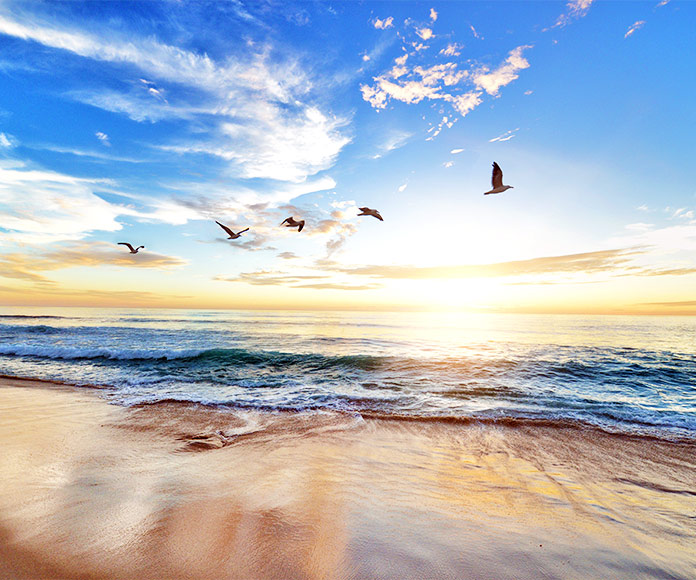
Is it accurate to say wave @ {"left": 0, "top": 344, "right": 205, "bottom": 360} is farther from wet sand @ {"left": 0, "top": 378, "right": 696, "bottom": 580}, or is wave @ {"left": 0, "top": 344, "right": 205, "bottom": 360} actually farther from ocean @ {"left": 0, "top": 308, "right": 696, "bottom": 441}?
wet sand @ {"left": 0, "top": 378, "right": 696, "bottom": 580}

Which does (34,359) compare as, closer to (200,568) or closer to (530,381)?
(200,568)

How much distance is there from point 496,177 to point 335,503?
821 cm

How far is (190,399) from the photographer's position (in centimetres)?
950

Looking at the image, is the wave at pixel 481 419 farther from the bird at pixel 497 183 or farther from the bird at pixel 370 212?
the bird at pixel 497 183

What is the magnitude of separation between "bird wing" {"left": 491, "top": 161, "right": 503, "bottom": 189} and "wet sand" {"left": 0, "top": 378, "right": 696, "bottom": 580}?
6141mm

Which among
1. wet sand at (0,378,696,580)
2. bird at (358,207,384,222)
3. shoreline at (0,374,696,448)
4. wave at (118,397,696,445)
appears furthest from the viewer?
bird at (358,207,384,222)

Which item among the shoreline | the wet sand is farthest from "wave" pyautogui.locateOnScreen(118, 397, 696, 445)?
the wet sand

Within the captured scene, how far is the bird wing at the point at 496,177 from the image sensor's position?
328 inches

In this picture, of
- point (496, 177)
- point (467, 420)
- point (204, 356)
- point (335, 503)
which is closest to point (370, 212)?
point (496, 177)

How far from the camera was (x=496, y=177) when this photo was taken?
28.2 ft

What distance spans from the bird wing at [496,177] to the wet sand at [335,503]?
6.14 meters

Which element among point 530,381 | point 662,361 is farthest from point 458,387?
point 662,361

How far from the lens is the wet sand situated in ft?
10.4

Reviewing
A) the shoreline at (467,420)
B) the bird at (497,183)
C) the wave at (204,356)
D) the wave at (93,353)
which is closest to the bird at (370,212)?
the bird at (497,183)
